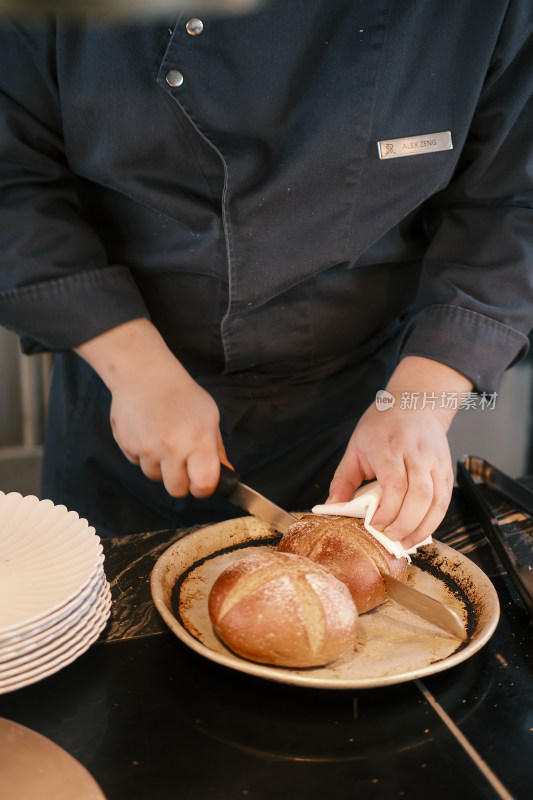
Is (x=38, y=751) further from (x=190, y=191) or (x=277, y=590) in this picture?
(x=190, y=191)

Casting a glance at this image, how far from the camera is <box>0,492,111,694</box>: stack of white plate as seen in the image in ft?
2.56

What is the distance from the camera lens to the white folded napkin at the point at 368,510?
1.05 metres

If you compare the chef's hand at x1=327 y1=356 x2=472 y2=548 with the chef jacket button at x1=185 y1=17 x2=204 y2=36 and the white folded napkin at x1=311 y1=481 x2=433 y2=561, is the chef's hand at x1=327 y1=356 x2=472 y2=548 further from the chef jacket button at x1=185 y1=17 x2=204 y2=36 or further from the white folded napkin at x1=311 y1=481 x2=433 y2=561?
the chef jacket button at x1=185 y1=17 x2=204 y2=36

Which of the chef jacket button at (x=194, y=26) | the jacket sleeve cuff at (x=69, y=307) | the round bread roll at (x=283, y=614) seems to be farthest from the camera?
the jacket sleeve cuff at (x=69, y=307)

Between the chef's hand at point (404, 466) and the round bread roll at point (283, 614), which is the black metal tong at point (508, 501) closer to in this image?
the chef's hand at point (404, 466)

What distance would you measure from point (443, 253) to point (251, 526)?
24.5 inches

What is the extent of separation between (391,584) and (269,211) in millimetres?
622

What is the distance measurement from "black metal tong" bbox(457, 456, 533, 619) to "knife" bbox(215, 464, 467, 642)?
4.6 inches

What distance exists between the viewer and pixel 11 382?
2932 millimetres

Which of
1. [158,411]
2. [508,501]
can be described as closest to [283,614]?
[158,411]

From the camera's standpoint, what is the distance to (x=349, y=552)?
3.35 feet

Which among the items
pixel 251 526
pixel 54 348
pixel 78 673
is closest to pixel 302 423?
pixel 251 526

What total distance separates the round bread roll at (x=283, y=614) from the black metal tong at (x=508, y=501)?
0.85 feet

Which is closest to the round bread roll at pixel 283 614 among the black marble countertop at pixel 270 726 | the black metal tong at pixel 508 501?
the black marble countertop at pixel 270 726
